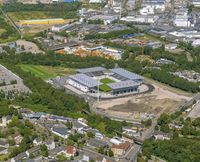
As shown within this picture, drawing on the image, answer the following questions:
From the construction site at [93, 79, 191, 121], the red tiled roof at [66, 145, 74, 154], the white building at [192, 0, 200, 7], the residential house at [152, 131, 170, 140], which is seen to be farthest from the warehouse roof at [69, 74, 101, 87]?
the white building at [192, 0, 200, 7]

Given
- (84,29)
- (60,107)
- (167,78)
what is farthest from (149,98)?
(84,29)

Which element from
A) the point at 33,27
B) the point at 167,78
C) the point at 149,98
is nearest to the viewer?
the point at 149,98

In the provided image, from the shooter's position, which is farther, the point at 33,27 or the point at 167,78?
the point at 33,27

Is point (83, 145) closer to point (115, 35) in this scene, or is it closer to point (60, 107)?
point (60, 107)

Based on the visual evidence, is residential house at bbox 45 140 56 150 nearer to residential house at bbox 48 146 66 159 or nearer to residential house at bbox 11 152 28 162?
residential house at bbox 48 146 66 159

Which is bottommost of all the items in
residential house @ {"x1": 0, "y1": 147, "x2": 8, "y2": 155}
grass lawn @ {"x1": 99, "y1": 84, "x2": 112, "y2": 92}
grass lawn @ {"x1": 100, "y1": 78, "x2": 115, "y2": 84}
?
residential house @ {"x1": 0, "y1": 147, "x2": 8, "y2": 155}

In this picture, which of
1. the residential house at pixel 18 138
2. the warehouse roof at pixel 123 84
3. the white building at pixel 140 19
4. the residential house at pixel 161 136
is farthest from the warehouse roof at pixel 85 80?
the white building at pixel 140 19

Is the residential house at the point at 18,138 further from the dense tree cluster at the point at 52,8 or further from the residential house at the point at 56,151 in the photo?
the dense tree cluster at the point at 52,8
